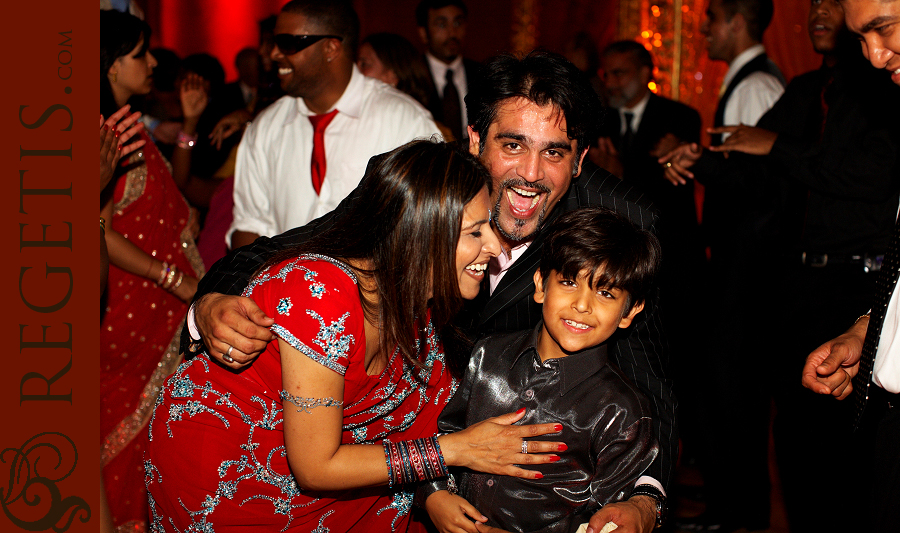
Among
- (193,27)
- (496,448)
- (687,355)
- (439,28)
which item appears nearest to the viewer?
(496,448)

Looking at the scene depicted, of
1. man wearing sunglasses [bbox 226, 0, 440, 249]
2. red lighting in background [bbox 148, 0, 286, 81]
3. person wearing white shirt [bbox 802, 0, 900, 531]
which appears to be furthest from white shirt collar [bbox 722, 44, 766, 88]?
red lighting in background [bbox 148, 0, 286, 81]

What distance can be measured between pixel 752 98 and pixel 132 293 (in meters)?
2.87

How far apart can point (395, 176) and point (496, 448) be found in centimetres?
61

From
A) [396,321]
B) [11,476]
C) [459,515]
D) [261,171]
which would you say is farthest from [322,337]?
[261,171]

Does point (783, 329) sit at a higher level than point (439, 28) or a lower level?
lower

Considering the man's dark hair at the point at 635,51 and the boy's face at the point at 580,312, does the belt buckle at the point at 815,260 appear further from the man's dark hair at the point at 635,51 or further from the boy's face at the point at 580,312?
the man's dark hair at the point at 635,51

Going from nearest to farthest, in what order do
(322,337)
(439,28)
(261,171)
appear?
(322,337) < (261,171) < (439,28)

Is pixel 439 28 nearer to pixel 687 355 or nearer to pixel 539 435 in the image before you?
pixel 687 355

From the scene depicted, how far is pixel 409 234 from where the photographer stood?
1564 millimetres

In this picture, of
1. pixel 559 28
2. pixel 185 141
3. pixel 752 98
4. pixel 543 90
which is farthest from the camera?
pixel 559 28

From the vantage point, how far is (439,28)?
499cm

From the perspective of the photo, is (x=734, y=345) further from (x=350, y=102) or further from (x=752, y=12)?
(x=350, y=102)

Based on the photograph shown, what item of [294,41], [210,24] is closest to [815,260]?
[294,41]

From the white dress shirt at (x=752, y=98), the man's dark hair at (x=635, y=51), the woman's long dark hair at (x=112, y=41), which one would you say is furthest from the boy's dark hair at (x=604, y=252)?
the man's dark hair at (x=635, y=51)
